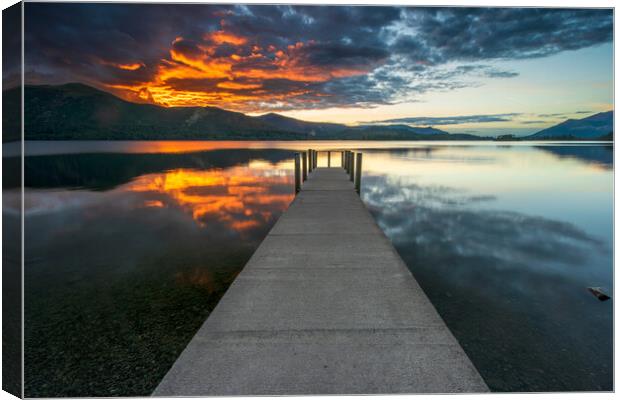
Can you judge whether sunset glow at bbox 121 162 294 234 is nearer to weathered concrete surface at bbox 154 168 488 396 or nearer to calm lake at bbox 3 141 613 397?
calm lake at bbox 3 141 613 397

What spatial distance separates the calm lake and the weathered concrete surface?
1.09 meters

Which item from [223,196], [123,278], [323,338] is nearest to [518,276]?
[323,338]

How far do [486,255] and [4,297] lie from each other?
30.7ft

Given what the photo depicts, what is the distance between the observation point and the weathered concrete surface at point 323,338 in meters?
3.15

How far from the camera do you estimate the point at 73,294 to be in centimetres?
673

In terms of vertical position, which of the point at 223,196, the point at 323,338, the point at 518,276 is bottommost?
the point at 518,276

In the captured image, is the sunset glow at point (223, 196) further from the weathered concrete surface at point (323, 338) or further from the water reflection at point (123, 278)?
the weathered concrete surface at point (323, 338)

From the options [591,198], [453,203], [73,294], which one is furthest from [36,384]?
[591,198]

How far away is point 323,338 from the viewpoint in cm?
381

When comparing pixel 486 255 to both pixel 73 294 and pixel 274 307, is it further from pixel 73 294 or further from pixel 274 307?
pixel 73 294

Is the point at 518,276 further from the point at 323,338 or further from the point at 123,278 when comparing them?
the point at 123,278

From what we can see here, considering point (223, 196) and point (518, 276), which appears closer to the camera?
point (518, 276)

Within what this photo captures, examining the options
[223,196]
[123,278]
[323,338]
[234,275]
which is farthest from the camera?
[223,196]

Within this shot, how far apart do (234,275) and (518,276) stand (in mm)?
6035
